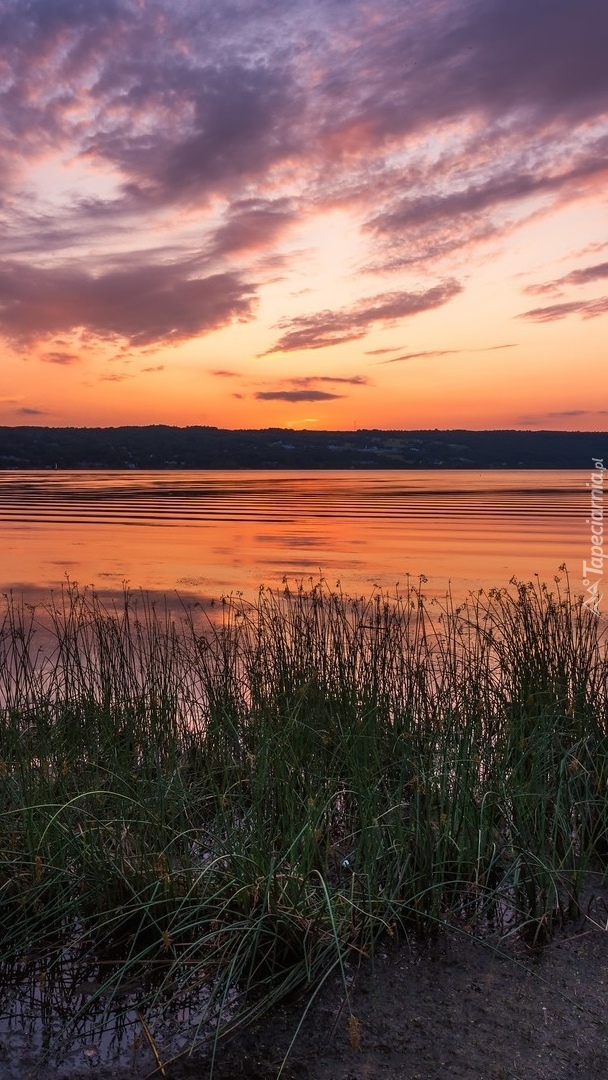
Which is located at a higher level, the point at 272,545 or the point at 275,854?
the point at 275,854

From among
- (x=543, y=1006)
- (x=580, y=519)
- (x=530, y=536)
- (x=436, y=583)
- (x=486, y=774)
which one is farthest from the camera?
(x=580, y=519)

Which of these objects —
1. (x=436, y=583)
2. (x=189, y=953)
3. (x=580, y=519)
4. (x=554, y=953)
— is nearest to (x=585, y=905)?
(x=554, y=953)

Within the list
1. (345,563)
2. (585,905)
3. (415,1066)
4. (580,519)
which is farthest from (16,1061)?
(580,519)

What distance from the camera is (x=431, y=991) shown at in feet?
10.6

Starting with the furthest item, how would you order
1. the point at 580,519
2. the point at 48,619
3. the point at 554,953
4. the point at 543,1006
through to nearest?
1. the point at 580,519
2. the point at 48,619
3. the point at 554,953
4. the point at 543,1006

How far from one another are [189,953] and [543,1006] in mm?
1326

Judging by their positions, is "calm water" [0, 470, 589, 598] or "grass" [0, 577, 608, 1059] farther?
"calm water" [0, 470, 589, 598]

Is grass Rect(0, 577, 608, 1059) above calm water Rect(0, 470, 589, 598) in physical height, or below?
above

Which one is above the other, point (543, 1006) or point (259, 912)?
point (259, 912)

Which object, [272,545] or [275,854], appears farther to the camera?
[272,545]

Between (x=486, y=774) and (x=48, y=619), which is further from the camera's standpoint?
(x=48, y=619)

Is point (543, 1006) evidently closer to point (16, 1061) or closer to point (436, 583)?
point (16, 1061)

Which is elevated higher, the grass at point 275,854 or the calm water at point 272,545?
the grass at point 275,854

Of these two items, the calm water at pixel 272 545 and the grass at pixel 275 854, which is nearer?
the grass at pixel 275 854
